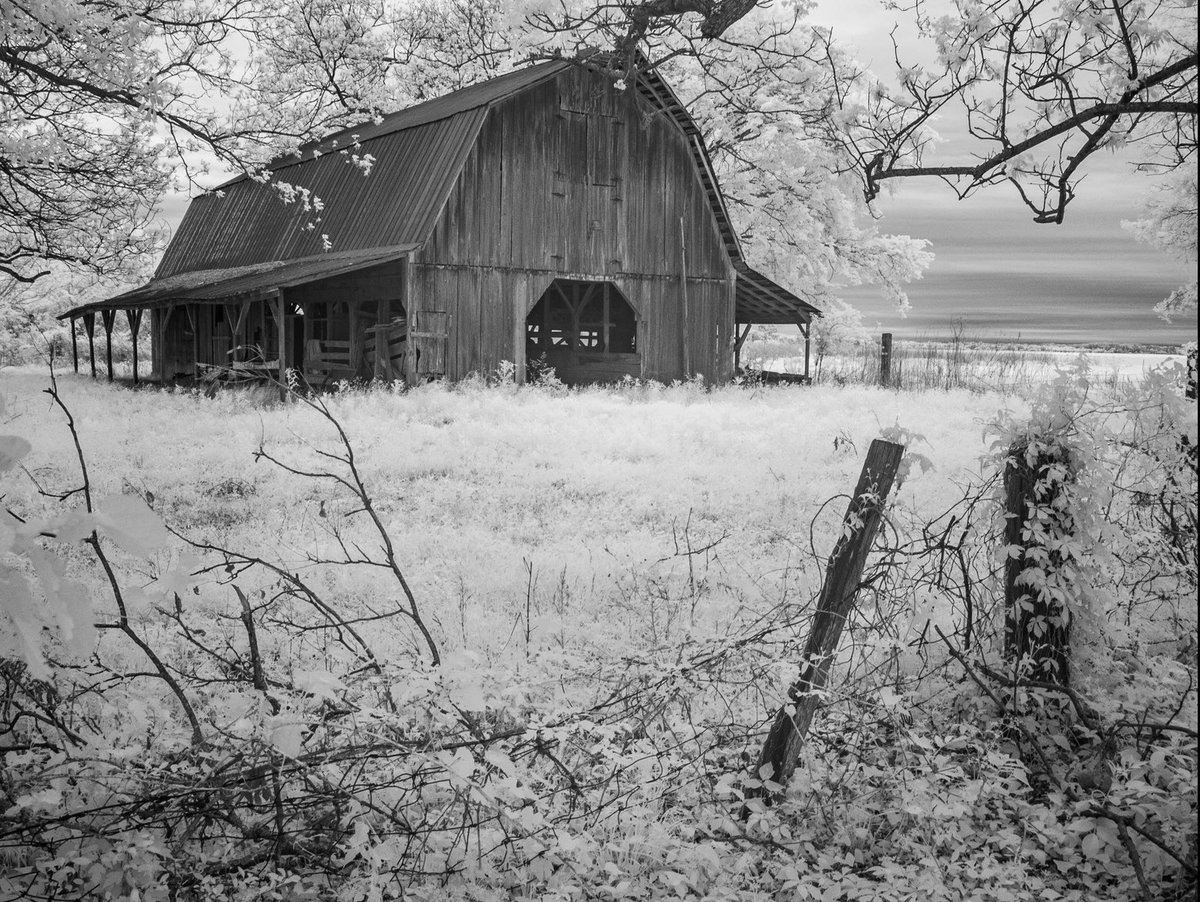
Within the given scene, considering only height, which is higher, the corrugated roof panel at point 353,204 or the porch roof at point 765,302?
the corrugated roof panel at point 353,204

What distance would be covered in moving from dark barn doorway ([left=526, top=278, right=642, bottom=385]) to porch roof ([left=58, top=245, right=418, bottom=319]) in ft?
16.2

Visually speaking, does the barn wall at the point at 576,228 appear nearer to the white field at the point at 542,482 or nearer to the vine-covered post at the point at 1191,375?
the white field at the point at 542,482

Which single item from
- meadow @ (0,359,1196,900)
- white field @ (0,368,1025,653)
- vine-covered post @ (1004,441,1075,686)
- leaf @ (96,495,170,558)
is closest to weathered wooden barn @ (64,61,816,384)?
white field @ (0,368,1025,653)

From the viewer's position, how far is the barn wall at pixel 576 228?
21.1 metres

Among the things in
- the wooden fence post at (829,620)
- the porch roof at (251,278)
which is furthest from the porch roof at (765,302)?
the wooden fence post at (829,620)

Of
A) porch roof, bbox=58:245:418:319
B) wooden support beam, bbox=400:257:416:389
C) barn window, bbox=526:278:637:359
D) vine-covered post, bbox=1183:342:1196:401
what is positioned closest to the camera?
vine-covered post, bbox=1183:342:1196:401

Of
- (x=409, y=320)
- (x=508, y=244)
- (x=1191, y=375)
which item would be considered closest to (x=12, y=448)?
(x=1191, y=375)

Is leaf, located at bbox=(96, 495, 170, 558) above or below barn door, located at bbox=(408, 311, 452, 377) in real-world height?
below

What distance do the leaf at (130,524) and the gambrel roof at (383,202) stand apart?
16597 millimetres

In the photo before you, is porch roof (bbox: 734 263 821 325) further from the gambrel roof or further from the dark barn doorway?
the dark barn doorway

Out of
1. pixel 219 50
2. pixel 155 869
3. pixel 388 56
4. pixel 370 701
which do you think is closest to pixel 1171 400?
pixel 370 701

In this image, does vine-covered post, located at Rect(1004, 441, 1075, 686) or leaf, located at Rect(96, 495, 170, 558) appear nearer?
leaf, located at Rect(96, 495, 170, 558)

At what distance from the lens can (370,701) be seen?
5121mm

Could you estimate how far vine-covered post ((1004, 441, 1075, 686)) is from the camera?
464 cm
